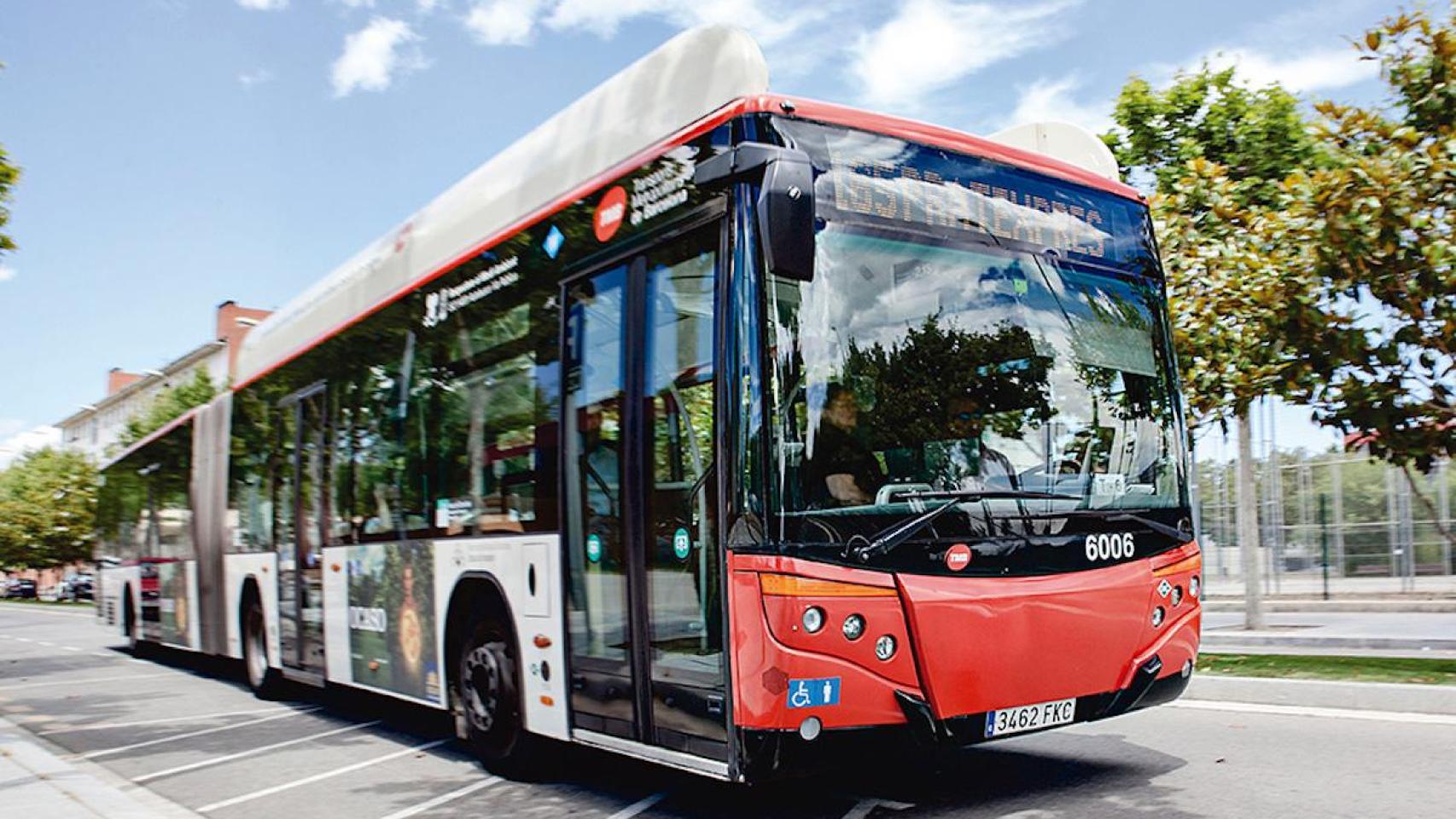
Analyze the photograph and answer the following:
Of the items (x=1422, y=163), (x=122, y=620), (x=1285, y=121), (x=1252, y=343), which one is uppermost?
(x=1285, y=121)

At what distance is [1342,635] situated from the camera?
15.6 metres

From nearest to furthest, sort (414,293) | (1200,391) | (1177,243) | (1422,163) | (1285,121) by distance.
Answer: (414,293), (1422,163), (1200,391), (1177,243), (1285,121)

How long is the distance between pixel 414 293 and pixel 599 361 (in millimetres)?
3013

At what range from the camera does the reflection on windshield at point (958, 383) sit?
5418 millimetres

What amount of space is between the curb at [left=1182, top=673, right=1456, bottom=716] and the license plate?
11.8 feet

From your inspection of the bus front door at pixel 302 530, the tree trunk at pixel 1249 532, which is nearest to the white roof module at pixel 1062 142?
the bus front door at pixel 302 530

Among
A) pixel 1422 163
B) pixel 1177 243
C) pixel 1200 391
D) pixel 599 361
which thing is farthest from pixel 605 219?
pixel 1177 243

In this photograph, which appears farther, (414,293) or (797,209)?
(414,293)

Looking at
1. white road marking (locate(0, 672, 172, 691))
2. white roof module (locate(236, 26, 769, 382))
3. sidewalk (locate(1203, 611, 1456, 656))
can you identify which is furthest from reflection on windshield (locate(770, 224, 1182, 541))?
white road marking (locate(0, 672, 172, 691))

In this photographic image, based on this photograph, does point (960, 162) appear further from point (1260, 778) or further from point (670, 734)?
point (1260, 778)

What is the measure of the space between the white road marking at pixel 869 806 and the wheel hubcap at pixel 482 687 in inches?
89.2

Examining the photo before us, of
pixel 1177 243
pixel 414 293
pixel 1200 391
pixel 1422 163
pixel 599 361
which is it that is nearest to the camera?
pixel 599 361

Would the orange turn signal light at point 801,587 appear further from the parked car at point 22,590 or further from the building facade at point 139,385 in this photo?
the parked car at point 22,590

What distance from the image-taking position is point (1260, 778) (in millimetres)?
6758
